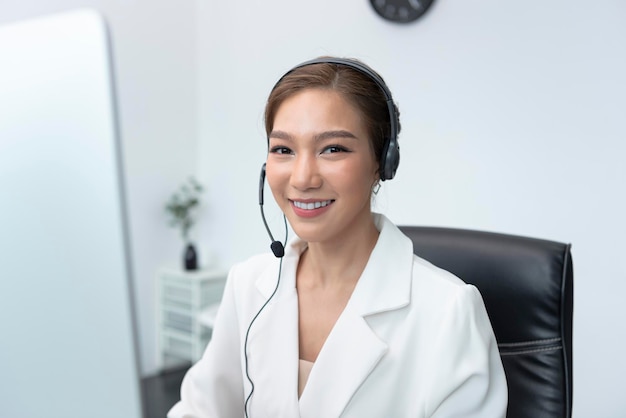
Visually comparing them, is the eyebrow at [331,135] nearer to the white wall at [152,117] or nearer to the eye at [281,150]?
the eye at [281,150]

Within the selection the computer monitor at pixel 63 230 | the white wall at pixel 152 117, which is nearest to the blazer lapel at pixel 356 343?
the computer monitor at pixel 63 230

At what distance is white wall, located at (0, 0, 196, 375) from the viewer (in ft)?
10.9

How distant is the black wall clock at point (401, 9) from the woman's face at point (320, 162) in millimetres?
1484

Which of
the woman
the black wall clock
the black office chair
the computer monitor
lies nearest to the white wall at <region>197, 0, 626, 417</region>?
the black wall clock

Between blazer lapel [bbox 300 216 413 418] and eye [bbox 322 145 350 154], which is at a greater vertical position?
eye [bbox 322 145 350 154]

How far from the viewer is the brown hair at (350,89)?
110 centimetres

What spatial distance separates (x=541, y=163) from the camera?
2111 millimetres

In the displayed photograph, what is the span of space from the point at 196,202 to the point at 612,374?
94.5 inches

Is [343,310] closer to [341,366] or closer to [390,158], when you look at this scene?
[341,366]

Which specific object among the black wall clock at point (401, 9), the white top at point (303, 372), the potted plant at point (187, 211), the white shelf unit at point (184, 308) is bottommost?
the white shelf unit at point (184, 308)

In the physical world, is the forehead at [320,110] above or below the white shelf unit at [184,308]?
above

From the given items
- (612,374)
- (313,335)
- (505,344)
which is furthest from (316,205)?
(612,374)

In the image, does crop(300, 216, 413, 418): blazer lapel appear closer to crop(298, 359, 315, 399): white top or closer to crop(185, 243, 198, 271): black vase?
crop(298, 359, 315, 399): white top

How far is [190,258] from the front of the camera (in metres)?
3.50
